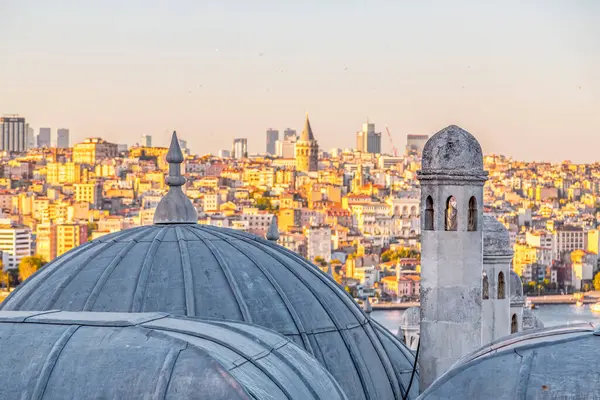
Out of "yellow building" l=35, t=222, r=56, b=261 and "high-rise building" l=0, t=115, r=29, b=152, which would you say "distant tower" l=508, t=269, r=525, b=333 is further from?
"high-rise building" l=0, t=115, r=29, b=152

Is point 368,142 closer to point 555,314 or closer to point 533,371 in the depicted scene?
point 555,314

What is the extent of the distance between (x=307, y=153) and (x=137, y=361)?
384ft

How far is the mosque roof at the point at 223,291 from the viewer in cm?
519

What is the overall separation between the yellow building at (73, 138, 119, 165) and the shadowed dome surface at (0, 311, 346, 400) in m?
112

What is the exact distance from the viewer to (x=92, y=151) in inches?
4582

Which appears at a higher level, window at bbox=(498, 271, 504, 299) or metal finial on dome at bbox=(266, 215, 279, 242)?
metal finial on dome at bbox=(266, 215, 279, 242)

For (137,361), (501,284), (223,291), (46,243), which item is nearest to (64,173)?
(46,243)

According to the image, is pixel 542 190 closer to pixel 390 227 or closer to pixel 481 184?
pixel 390 227

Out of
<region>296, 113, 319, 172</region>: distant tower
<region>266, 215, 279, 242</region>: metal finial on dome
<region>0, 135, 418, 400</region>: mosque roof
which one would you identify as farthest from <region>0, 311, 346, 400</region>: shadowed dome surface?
<region>296, 113, 319, 172</region>: distant tower

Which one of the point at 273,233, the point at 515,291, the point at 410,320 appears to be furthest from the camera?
the point at 410,320

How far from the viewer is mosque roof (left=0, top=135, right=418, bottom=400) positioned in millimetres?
5191

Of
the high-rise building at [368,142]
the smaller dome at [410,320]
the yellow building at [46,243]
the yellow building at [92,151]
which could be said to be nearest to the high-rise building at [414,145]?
the high-rise building at [368,142]

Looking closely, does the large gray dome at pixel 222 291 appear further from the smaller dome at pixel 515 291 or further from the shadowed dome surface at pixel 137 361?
the smaller dome at pixel 515 291

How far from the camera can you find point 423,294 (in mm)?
5227
